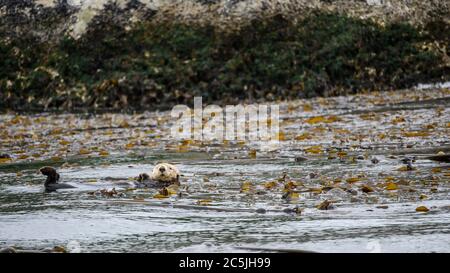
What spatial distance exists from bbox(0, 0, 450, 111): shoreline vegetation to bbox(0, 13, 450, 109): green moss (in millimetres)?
28

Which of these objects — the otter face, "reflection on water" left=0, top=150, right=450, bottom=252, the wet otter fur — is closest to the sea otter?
the otter face

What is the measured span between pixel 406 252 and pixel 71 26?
21.0m

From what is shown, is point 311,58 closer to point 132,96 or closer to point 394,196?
point 132,96

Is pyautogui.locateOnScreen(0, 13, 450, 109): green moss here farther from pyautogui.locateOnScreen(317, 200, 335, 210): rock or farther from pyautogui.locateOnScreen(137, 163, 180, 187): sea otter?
pyautogui.locateOnScreen(317, 200, 335, 210): rock

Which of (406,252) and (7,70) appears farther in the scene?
(7,70)

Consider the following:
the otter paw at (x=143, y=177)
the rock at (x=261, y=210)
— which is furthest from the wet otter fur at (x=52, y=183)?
the rock at (x=261, y=210)

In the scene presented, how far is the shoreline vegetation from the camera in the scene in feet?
75.6

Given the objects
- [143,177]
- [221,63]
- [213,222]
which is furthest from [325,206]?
[221,63]

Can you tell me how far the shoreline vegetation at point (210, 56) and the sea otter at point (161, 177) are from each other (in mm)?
11974

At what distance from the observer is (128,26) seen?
25.5m

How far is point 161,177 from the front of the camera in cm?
1041
